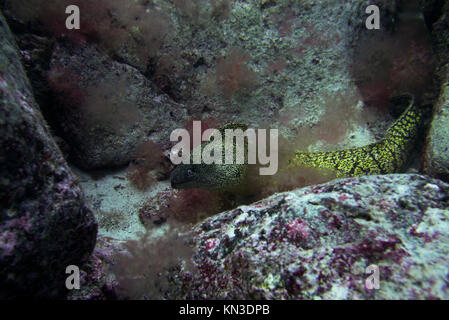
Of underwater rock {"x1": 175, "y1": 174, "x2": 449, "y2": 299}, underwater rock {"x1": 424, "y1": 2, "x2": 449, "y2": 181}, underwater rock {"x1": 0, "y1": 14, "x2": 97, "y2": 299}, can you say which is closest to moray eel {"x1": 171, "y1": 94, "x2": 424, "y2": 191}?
underwater rock {"x1": 424, "y1": 2, "x2": 449, "y2": 181}

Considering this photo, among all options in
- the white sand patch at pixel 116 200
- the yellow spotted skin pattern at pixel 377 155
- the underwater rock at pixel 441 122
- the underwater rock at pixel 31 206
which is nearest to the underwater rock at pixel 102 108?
the white sand patch at pixel 116 200

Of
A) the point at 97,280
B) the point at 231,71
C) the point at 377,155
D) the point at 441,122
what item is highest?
the point at 231,71

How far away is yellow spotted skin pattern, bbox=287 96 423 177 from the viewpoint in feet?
12.1

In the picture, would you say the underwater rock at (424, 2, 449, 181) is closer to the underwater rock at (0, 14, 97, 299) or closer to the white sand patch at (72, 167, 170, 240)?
the white sand patch at (72, 167, 170, 240)

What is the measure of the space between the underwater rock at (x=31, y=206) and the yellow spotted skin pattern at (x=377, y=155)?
2.75 m

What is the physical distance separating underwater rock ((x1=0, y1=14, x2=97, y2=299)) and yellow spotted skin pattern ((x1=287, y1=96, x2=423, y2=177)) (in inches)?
108

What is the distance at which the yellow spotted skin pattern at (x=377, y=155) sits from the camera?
367 cm

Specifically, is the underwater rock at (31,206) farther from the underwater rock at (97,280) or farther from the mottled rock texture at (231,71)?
the mottled rock texture at (231,71)

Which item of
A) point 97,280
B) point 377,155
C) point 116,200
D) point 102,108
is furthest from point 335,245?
point 102,108

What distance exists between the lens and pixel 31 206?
1724mm

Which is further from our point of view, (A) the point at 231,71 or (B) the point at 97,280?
(A) the point at 231,71

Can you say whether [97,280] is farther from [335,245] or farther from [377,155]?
[377,155]

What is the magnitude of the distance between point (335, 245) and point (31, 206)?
6.62 feet
